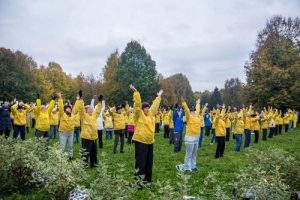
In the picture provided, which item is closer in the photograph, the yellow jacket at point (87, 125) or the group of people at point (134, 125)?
the group of people at point (134, 125)

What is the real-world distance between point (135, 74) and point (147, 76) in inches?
89.2

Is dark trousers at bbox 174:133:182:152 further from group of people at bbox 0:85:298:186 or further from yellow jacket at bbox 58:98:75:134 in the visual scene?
yellow jacket at bbox 58:98:75:134

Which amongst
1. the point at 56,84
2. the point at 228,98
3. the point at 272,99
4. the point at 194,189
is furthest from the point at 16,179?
the point at 228,98

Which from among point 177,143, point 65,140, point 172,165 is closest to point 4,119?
point 65,140

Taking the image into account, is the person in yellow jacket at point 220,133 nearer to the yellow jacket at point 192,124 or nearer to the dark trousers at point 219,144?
the dark trousers at point 219,144

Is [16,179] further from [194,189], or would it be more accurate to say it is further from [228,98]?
[228,98]

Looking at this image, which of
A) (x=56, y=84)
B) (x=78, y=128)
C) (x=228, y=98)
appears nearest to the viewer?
(x=78, y=128)

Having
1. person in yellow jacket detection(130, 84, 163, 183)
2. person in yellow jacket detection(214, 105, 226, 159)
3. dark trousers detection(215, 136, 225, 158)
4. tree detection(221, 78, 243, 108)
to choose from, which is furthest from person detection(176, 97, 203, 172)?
tree detection(221, 78, 243, 108)

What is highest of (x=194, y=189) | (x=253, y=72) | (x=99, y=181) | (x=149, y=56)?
(x=149, y=56)

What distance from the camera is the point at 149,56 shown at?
70.1m

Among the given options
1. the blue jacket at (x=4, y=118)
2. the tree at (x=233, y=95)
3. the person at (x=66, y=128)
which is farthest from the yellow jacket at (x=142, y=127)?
the tree at (x=233, y=95)

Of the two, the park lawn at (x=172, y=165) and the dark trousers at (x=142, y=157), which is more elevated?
the dark trousers at (x=142, y=157)

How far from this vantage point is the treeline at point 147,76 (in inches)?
1695

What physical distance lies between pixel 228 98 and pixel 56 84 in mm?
43986
